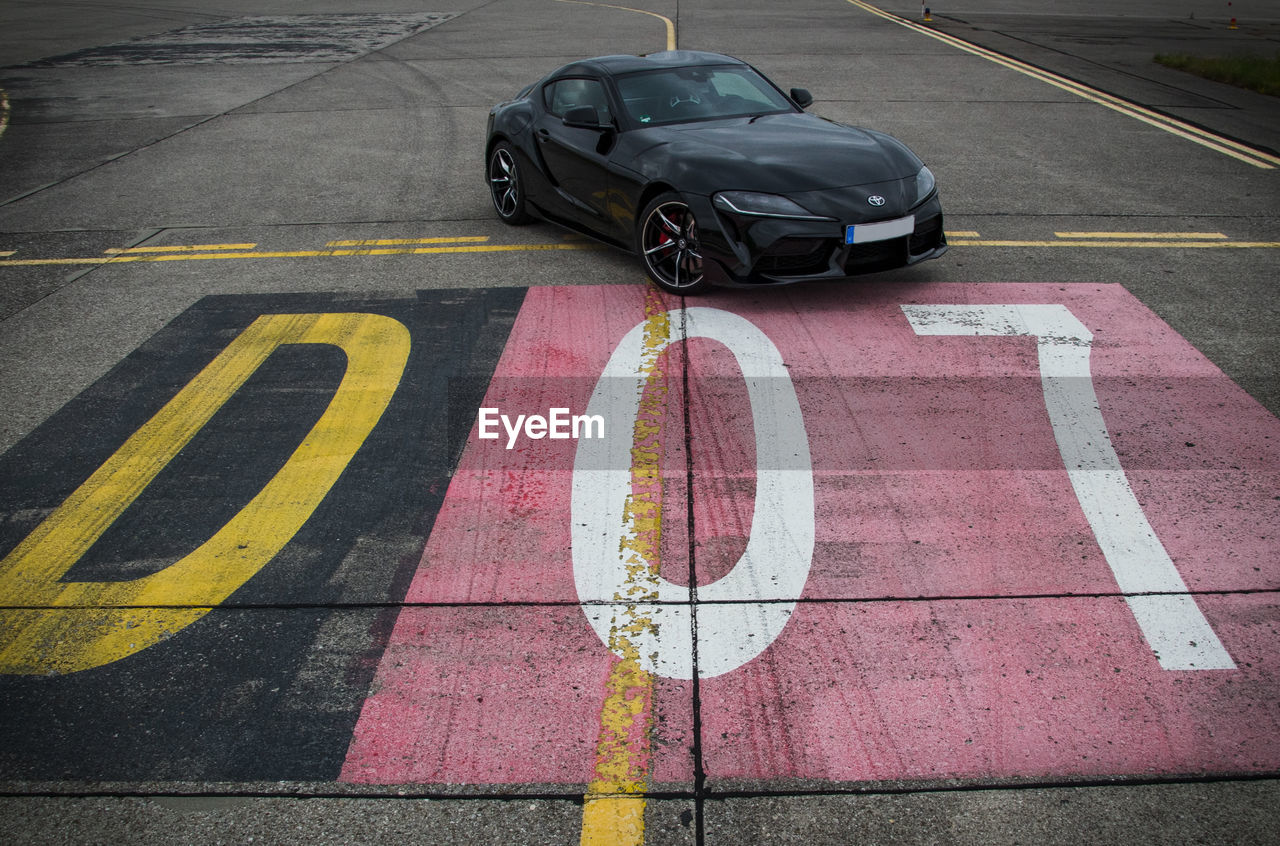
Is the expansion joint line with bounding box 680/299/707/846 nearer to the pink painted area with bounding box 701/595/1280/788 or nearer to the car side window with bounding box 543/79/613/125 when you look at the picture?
the pink painted area with bounding box 701/595/1280/788

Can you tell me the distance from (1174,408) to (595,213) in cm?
401

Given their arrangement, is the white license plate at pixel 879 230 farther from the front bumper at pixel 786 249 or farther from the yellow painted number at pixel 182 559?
the yellow painted number at pixel 182 559

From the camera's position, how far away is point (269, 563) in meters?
4.31

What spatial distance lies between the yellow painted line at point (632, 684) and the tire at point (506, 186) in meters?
3.46

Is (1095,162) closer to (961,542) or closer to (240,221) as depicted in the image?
(961,542)

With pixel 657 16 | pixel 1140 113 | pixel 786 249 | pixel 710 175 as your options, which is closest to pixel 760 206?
pixel 786 249

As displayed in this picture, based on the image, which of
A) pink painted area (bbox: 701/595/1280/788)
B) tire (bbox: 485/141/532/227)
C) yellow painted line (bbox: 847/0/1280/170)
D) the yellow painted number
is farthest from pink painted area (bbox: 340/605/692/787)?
yellow painted line (bbox: 847/0/1280/170)

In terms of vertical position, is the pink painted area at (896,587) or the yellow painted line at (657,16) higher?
the pink painted area at (896,587)

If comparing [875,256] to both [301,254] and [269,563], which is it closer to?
[269,563]

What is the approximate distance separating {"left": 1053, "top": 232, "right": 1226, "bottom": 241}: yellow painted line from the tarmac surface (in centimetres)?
4

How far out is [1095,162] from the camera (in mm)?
10484

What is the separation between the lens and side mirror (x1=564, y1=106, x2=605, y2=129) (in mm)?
7207

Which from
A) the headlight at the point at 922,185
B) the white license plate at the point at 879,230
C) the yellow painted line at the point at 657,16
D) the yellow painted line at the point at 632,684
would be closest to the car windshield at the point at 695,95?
the headlight at the point at 922,185

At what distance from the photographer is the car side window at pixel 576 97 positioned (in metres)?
7.51
